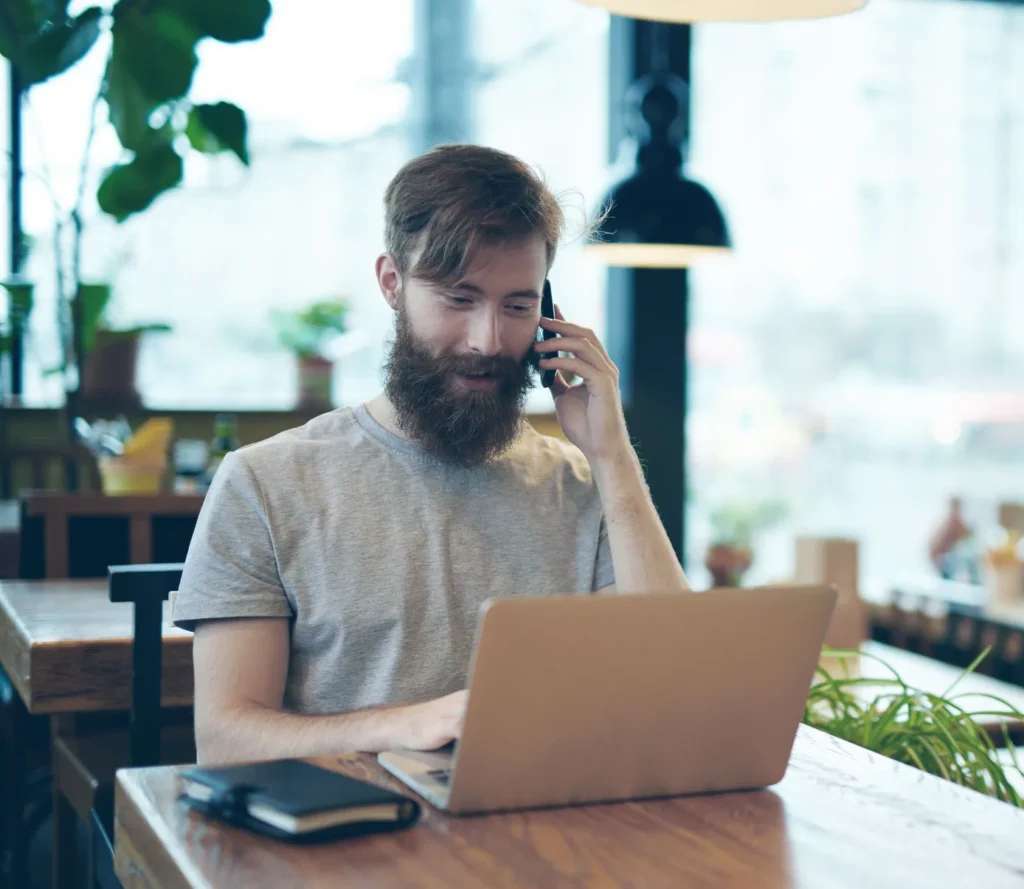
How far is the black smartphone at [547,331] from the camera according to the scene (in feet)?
5.54

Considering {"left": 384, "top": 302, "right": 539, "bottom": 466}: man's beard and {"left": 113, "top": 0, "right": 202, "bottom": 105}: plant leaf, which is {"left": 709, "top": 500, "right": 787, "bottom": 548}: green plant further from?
{"left": 384, "top": 302, "right": 539, "bottom": 466}: man's beard

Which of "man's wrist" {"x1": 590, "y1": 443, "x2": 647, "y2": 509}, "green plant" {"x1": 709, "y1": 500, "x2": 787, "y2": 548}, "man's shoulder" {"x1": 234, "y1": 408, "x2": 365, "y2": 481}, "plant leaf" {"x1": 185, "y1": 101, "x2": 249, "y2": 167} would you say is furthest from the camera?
"green plant" {"x1": 709, "y1": 500, "x2": 787, "y2": 548}

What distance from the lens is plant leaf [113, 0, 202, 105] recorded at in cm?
299

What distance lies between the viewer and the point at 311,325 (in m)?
4.29

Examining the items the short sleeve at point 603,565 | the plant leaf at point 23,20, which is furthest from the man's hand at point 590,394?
the plant leaf at point 23,20

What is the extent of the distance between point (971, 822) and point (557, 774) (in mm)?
345

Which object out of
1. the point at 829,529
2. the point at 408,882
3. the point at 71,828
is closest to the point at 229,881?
the point at 408,882

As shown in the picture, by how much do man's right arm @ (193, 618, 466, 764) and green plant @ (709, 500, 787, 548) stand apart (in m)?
3.69

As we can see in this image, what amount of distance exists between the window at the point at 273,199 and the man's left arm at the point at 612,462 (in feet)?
8.72

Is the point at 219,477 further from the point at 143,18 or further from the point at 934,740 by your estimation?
the point at 143,18

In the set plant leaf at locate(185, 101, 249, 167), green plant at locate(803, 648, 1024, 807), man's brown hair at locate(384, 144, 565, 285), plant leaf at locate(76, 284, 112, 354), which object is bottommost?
green plant at locate(803, 648, 1024, 807)

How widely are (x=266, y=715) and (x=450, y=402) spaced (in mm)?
440

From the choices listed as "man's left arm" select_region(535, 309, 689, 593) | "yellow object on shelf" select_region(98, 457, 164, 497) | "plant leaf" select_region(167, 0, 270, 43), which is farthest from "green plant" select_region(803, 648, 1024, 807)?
"plant leaf" select_region(167, 0, 270, 43)

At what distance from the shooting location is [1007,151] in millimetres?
5480
